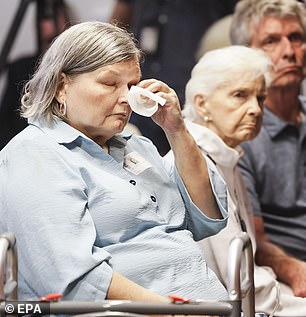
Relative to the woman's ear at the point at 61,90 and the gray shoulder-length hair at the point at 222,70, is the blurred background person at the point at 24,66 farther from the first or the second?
the woman's ear at the point at 61,90

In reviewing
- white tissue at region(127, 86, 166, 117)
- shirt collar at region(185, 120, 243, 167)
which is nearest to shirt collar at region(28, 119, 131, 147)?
white tissue at region(127, 86, 166, 117)

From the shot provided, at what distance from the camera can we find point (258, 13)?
15.6 feet

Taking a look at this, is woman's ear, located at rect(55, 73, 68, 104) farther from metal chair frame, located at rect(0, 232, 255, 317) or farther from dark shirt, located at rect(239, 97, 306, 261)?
dark shirt, located at rect(239, 97, 306, 261)

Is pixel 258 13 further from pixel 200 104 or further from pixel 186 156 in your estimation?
pixel 186 156

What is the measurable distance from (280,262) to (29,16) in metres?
1.60

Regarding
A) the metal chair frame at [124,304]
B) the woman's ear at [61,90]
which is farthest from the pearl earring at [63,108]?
the metal chair frame at [124,304]

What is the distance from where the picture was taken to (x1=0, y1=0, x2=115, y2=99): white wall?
4.62 meters

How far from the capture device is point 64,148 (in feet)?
9.74

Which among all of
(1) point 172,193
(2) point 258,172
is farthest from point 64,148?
(2) point 258,172

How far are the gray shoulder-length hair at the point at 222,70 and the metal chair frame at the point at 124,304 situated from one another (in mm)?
1248

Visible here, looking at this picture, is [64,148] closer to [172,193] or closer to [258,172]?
[172,193]

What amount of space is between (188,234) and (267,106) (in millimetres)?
1627

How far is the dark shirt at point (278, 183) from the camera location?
436cm

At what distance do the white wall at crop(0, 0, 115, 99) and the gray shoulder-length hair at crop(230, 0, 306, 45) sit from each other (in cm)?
60
